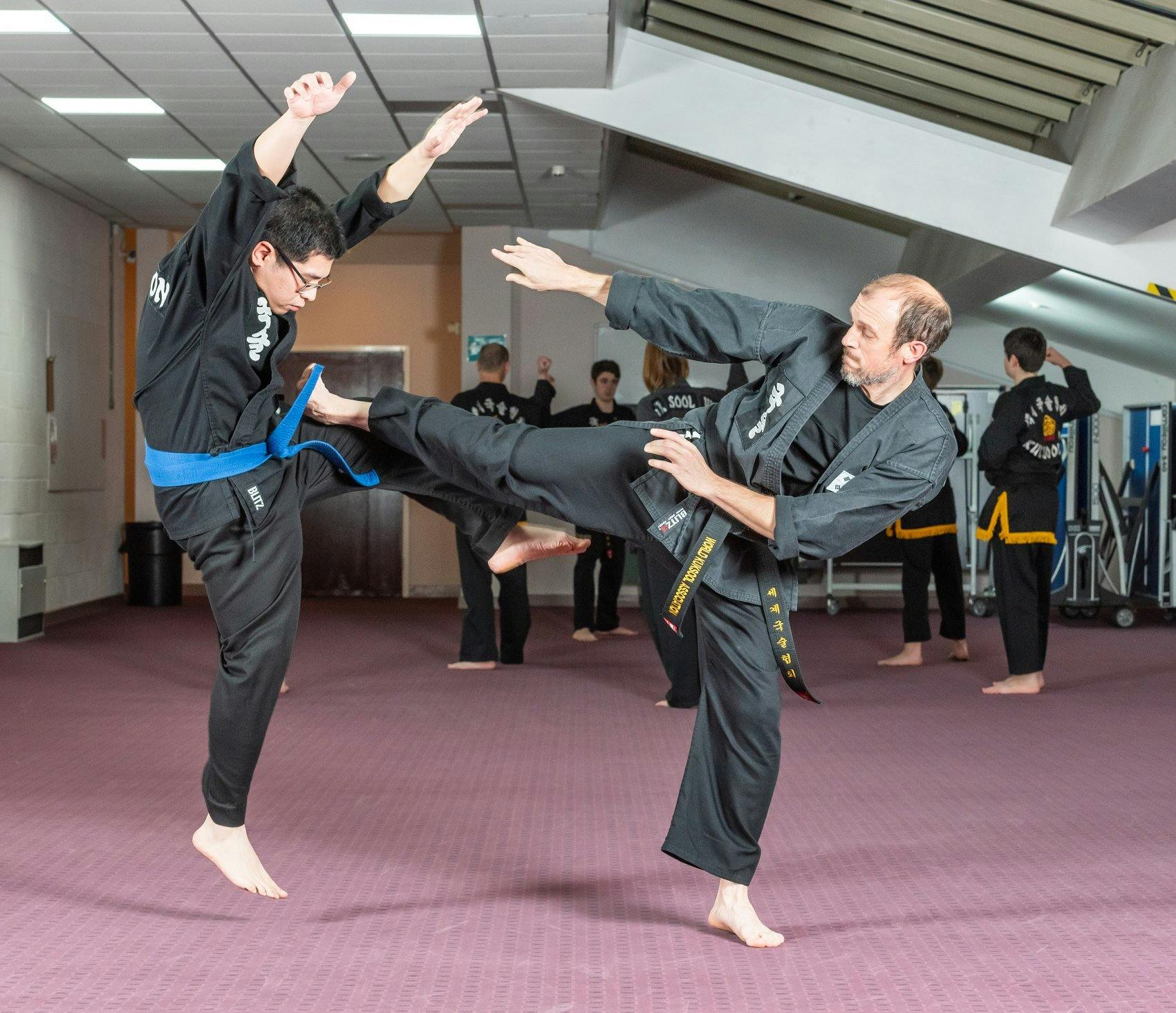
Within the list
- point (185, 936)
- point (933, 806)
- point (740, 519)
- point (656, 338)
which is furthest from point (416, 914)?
point (933, 806)

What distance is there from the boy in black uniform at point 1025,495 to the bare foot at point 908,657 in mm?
814

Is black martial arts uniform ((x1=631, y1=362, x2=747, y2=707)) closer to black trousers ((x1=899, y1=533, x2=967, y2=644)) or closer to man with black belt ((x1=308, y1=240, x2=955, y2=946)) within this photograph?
black trousers ((x1=899, y1=533, x2=967, y2=644))

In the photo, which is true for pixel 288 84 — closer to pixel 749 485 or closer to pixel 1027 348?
pixel 1027 348

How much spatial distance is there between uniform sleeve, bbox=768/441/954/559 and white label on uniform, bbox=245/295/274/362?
1.03 metres

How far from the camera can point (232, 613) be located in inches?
92.6

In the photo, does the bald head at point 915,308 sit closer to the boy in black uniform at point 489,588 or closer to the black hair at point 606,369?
the boy in black uniform at point 489,588

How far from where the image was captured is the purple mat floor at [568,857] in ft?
6.73

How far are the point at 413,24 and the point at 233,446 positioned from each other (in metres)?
3.13

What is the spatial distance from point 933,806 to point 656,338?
5.62ft

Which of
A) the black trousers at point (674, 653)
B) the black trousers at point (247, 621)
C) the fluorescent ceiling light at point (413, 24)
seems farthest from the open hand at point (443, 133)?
the fluorescent ceiling light at point (413, 24)

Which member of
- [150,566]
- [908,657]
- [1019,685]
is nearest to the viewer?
[1019,685]

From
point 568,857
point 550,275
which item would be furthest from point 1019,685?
point 550,275

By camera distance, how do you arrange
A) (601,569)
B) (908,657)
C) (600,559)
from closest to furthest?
1. (908,657)
2. (601,569)
3. (600,559)

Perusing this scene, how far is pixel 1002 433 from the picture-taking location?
493cm
